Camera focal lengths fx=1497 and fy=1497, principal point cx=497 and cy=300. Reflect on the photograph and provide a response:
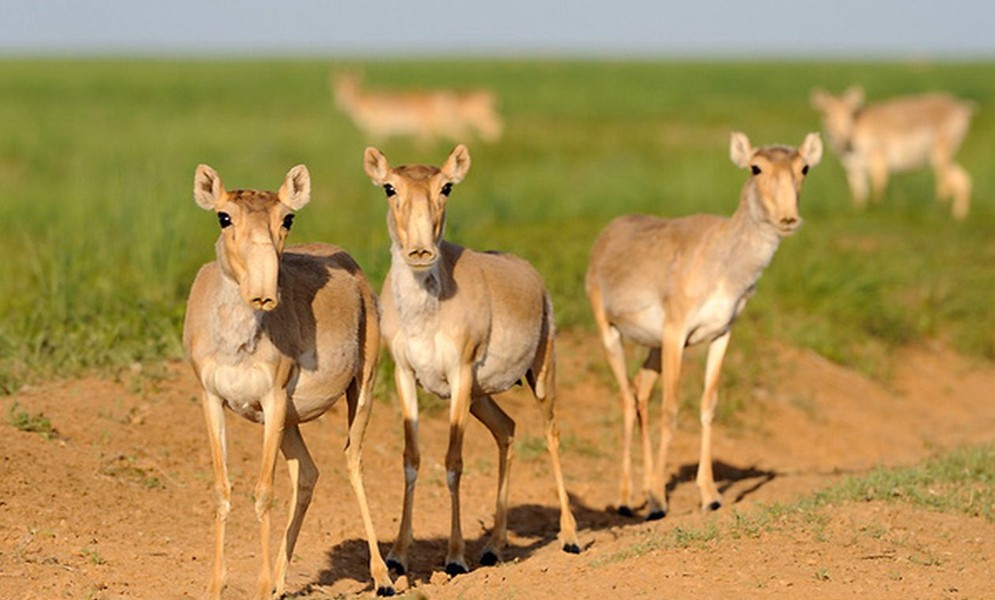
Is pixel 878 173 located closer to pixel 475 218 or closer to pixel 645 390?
pixel 475 218

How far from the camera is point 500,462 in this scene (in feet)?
30.4

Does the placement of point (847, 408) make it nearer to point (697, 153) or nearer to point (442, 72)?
point (697, 153)

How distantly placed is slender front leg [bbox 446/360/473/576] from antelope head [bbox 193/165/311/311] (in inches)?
62.7

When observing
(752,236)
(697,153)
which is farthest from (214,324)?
(697,153)

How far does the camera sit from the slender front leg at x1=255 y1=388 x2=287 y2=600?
7277 millimetres

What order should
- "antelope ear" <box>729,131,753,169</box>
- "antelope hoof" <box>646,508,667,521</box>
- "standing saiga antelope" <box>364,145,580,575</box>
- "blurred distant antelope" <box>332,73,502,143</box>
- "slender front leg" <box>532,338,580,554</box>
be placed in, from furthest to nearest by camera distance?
"blurred distant antelope" <box>332,73,502,143</box> < "antelope ear" <box>729,131,753,169</box> < "antelope hoof" <box>646,508,667,521</box> < "slender front leg" <box>532,338,580,554</box> < "standing saiga antelope" <box>364,145,580,575</box>

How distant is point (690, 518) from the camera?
9.80 metres

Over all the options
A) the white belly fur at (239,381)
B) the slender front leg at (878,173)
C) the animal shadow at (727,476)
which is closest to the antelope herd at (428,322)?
the white belly fur at (239,381)

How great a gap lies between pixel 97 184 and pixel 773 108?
30207mm

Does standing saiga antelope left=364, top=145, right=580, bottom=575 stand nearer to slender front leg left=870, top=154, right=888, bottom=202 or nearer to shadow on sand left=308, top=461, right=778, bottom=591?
shadow on sand left=308, top=461, right=778, bottom=591

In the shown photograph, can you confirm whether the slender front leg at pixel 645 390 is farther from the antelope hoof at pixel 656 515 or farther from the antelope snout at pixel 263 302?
the antelope snout at pixel 263 302

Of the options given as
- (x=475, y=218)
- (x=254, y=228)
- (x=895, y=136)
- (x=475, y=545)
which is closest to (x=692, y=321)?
(x=475, y=545)

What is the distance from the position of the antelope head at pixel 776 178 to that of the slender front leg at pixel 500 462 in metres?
2.40

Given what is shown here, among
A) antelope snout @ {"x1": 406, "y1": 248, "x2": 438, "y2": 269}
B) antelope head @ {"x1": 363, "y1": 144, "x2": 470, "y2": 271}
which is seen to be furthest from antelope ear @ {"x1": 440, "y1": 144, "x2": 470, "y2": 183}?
antelope snout @ {"x1": 406, "y1": 248, "x2": 438, "y2": 269}
